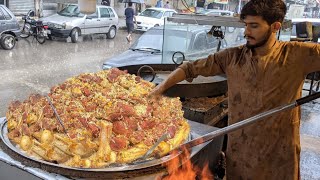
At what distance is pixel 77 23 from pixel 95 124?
15398mm

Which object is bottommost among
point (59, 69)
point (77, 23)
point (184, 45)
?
point (59, 69)

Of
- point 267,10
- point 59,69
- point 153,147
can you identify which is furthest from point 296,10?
point 153,147

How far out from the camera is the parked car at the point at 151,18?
2008 cm

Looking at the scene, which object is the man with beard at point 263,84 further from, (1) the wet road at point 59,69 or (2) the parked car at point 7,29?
(2) the parked car at point 7,29

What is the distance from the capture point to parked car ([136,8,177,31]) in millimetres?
20078

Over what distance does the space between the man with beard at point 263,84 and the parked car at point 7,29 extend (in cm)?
1213

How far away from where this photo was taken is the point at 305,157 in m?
4.84

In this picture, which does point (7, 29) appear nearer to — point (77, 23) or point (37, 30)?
point (37, 30)

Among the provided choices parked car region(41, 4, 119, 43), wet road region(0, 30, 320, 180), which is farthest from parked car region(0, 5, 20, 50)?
parked car region(41, 4, 119, 43)

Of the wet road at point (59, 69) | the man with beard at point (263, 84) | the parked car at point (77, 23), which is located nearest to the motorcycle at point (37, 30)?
the wet road at point (59, 69)

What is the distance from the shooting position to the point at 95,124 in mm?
2514

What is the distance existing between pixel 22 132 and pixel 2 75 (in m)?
8.22

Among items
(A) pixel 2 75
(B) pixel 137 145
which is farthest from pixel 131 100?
(A) pixel 2 75

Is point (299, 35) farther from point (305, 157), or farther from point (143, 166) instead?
point (143, 166)
